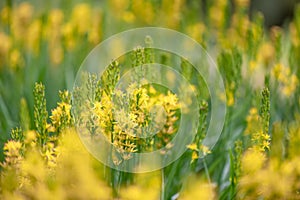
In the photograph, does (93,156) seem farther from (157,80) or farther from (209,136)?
(209,136)

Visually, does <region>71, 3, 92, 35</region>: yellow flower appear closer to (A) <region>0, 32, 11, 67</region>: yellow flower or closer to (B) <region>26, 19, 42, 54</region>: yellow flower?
(B) <region>26, 19, 42, 54</region>: yellow flower

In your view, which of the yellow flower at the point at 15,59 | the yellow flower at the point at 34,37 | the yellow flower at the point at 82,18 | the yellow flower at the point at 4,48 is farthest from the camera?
the yellow flower at the point at 82,18

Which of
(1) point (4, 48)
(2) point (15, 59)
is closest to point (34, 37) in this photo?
(1) point (4, 48)

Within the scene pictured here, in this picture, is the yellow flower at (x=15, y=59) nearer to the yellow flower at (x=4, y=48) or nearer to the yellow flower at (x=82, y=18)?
the yellow flower at (x=4, y=48)

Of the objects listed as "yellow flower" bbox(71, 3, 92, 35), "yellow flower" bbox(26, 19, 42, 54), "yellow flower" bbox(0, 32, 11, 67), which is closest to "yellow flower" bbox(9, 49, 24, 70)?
"yellow flower" bbox(26, 19, 42, 54)

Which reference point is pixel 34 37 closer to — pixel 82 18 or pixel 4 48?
pixel 4 48

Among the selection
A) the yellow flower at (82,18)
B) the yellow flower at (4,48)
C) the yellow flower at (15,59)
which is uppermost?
the yellow flower at (82,18)

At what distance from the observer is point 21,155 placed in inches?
90.0

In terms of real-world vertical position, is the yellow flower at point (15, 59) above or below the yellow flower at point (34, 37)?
below

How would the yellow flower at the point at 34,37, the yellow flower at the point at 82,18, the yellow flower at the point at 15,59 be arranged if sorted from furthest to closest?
the yellow flower at the point at 82,18
the yellow flower at the point at 34,37
the yellow flower at the point at 15,59

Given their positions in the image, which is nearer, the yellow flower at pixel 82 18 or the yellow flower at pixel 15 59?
the yellow flower at pixel 15 59

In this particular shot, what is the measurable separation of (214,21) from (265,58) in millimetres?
763

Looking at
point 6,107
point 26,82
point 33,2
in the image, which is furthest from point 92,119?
A: point 33,2

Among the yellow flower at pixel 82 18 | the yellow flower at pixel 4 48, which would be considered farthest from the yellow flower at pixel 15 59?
the yellow flower at pixel 82 18
